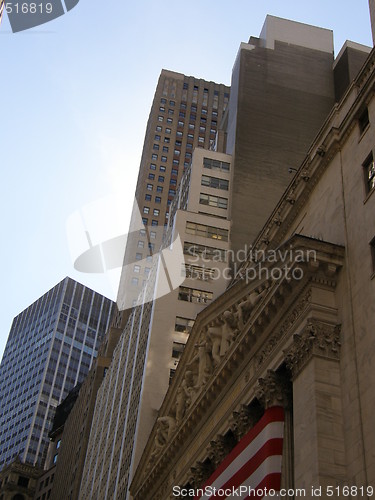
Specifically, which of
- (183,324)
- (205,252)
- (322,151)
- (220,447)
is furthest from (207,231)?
(220,447)

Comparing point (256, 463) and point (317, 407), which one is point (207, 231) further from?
point (317, 407)

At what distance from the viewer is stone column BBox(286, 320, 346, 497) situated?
26641 millimetres

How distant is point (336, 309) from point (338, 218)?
17.5ft

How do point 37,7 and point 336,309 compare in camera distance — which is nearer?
point 336,309

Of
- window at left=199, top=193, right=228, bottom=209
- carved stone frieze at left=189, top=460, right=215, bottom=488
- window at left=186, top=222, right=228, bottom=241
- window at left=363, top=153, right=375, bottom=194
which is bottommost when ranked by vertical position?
carved stone frieze at left=189, top=460, right=215, bottom=488

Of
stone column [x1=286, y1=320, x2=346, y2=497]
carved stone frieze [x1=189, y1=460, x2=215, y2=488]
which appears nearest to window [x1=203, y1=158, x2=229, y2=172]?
carved stone frieze [x1=189, y1=460, x2=215, y2=488]

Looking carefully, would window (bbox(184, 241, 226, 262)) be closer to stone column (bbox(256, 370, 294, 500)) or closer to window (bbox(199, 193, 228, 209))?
window (bbox(199, 193, 228, 209))

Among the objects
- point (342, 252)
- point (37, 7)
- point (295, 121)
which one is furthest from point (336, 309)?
point (295, 121)

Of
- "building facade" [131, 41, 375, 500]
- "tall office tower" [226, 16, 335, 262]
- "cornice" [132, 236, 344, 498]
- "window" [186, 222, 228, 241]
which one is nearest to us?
"building facade" [131, 41, 375, 500]

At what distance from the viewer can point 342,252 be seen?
107 ft

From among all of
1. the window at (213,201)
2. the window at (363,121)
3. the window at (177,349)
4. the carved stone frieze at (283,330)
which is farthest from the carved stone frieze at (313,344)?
the window at (213,201)

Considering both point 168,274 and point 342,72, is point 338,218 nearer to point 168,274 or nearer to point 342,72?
point 168,274

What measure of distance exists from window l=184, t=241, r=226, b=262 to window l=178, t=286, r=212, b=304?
→ 14.6ft

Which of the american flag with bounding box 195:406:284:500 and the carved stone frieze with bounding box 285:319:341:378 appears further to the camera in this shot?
the carved stone frieze with bounding box 285:319:341:378
